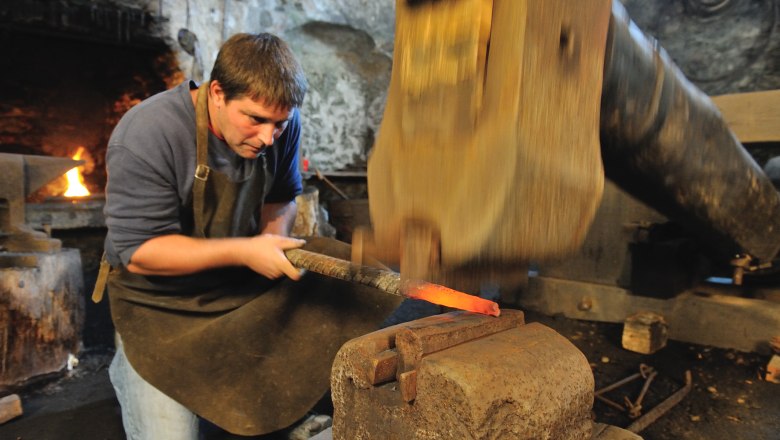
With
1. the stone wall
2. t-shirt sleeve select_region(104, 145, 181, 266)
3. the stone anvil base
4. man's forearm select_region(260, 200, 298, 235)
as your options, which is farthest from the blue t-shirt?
the stone wall

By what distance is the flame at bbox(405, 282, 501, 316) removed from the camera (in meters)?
1.19

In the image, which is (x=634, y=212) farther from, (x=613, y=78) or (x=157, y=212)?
(x=157, y=212)

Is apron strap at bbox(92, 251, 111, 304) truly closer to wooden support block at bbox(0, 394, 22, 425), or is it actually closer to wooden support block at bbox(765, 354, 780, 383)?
wooden support block at bbox(0, 394, 22, 425)

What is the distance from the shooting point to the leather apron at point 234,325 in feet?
6.10

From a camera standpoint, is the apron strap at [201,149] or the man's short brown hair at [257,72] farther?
the apron strap at [201,149]

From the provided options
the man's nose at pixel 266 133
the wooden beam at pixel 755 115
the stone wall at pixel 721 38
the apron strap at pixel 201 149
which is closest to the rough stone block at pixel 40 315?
the apron strap at pixel 201 149

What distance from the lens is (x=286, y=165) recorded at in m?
2.33

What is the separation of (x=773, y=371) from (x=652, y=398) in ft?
2.45

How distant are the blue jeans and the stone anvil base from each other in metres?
0.86

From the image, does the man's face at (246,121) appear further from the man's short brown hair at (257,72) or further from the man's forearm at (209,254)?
the man's forearm at (209,254)

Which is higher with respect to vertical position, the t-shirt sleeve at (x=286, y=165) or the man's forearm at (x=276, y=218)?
the t-shirt sleeve at (x=286, y=165)

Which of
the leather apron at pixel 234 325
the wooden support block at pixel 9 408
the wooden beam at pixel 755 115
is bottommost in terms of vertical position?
the wooden support block at pixel 9 408

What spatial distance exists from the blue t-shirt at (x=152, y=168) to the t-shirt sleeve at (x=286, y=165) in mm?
308

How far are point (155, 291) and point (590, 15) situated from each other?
1.78 meters
